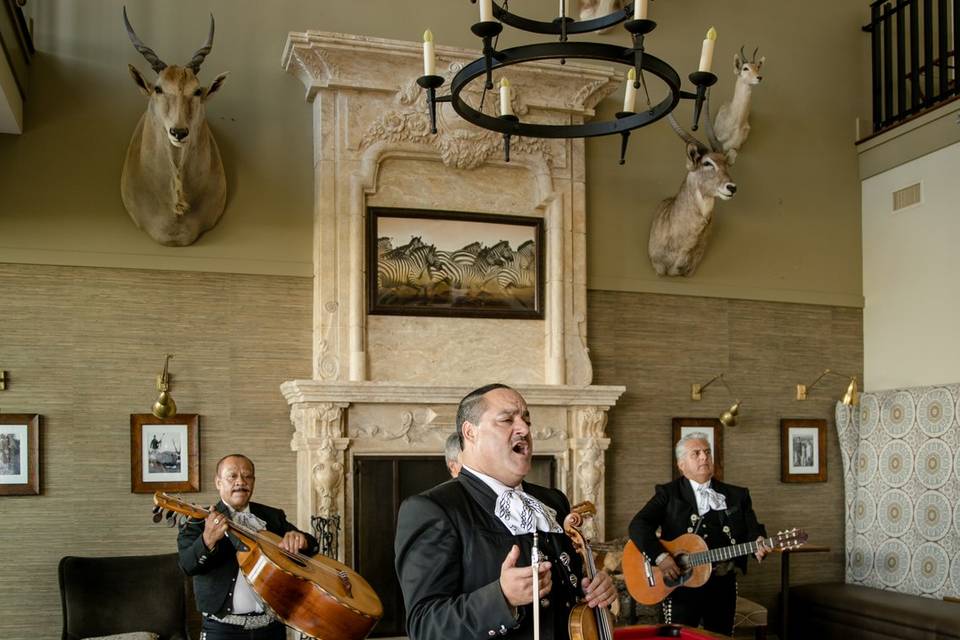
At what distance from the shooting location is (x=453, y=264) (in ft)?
23.3

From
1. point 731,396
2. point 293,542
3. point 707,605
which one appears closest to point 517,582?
point 293,542

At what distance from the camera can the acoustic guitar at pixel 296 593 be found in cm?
393

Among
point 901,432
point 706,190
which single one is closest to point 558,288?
point 706,190

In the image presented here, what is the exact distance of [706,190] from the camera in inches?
282

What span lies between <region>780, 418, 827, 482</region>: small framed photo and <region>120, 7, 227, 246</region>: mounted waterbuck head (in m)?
4.66

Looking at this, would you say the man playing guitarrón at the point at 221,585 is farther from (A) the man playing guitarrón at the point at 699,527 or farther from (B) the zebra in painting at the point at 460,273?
(B) the zebra in painting at the point at 460,273

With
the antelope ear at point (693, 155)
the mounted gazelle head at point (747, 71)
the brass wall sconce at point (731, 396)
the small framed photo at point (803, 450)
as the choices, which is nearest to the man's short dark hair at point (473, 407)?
the antelope ear at point (693, 155)

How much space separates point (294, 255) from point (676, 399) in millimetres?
3077

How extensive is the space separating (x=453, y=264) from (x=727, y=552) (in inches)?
112

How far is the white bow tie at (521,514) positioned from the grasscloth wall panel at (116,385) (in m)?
4.11

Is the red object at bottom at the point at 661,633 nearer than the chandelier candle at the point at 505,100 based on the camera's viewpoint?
Yes

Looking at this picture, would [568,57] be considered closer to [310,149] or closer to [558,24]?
[558,24]

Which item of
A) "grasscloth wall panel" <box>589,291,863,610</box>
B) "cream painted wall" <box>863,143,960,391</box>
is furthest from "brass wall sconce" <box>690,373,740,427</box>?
"cream painted wall" <box>863,143,960,391</box>

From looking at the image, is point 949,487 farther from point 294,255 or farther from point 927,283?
point 294,255
